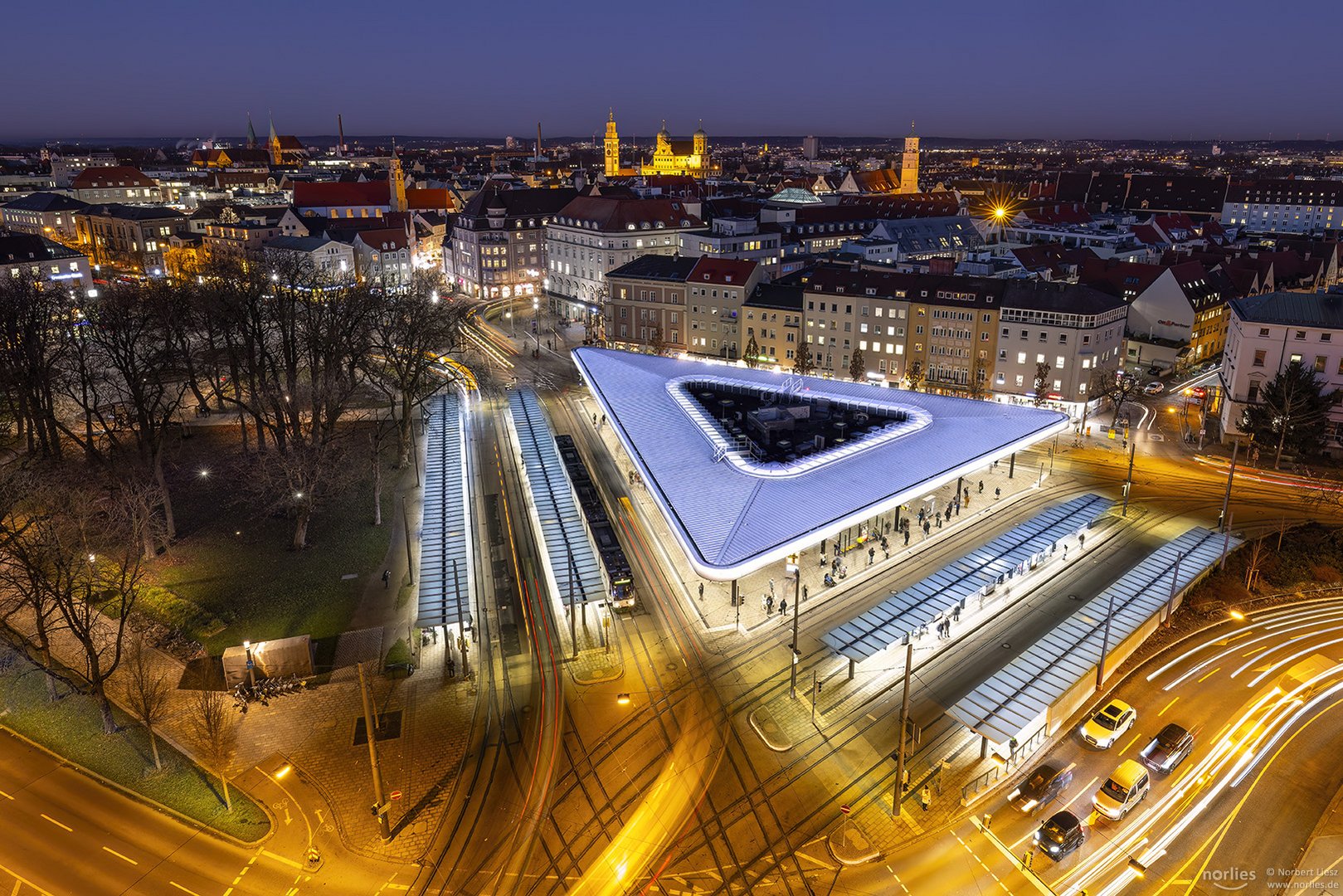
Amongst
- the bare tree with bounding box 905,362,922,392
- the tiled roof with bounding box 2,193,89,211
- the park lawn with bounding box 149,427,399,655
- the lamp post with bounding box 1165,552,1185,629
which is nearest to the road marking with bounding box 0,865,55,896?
the park lawn with bounding box 149,427,399,655

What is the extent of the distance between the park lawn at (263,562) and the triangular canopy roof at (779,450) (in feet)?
66.6

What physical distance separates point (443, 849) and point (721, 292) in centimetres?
8549

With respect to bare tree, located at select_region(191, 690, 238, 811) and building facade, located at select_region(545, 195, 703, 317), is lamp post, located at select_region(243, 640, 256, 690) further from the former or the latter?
building facade, located at select_region(545, 195, 703, 317)

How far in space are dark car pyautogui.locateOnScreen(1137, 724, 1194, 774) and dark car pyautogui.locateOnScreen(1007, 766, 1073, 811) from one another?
3926 millimetres

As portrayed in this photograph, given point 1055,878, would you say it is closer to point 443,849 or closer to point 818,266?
point 443,849

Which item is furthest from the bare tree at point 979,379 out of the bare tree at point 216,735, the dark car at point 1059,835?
the bare tree at point 216,735

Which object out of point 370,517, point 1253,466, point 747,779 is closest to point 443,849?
point 747,779

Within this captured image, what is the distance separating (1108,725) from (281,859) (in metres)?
36.2

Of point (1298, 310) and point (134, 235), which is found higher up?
point (134, 235)

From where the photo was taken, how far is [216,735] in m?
34.2

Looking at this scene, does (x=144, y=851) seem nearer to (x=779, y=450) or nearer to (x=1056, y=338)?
(x=779, y=450)

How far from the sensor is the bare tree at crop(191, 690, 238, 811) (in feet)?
113

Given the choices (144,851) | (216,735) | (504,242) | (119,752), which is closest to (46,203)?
(504,242)

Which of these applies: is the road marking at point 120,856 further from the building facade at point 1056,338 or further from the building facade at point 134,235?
the building facade at point 134,235
